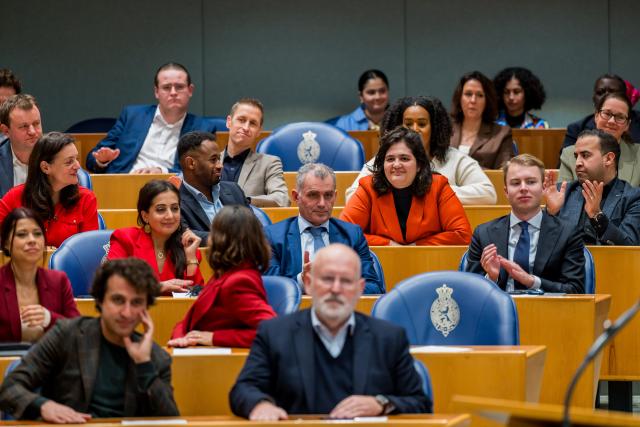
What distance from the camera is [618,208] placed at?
5.07 m

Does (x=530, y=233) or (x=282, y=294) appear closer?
(x=282, y=294)

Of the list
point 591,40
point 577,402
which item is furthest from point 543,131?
point 577,402

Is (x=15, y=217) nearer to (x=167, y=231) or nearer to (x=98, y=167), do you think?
(x=167, y=231)

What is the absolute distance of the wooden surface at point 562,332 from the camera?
13.2 ft

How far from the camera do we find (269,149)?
20.9 feet

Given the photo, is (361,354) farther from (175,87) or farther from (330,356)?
(175,87)

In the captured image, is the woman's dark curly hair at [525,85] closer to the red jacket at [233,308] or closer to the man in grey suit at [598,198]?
the man in grey suit at [598,198]

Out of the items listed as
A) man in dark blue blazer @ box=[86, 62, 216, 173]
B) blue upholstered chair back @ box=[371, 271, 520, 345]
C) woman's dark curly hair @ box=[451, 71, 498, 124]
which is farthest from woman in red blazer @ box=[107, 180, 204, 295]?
woman's dark curly hair @ box=[451, 71, 498, 124]

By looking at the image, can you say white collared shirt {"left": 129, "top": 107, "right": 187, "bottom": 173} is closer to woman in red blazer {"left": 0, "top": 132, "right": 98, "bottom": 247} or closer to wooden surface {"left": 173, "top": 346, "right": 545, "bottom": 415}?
woman in red blazer {"left": 0, "top": 132, "right": 98, "bottom": 247}

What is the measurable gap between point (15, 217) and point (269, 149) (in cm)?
274

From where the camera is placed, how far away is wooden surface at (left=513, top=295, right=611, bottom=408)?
403 cm

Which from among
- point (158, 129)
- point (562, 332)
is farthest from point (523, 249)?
point (158, 129)

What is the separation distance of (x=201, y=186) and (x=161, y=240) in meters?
0.66

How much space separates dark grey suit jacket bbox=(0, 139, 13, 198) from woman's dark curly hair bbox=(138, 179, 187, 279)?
1220 mm
